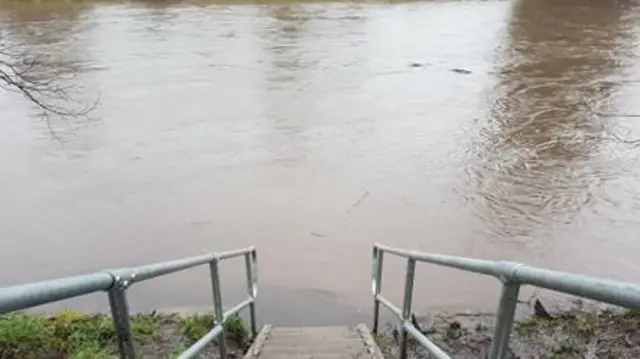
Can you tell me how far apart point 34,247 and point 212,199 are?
2.51 metres

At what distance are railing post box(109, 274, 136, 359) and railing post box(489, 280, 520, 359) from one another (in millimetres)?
1016

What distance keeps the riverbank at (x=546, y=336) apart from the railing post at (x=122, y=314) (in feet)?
8.19

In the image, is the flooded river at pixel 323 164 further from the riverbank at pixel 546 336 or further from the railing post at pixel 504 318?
the railing post at pixel 504 318

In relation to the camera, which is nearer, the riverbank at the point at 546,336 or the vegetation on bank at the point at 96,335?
the vegetation on bank at the point at 96,335

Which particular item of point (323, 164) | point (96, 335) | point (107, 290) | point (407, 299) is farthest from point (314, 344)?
point (323, 164)

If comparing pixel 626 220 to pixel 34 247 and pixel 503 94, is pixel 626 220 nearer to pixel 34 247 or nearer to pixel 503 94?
pixel 503 94

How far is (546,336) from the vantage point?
416 centimetres

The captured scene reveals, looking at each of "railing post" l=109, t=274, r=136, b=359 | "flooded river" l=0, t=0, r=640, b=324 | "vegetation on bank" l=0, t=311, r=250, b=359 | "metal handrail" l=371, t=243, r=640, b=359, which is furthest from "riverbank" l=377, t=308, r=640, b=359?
"railing post" l=109, t=274, r=136, b=359

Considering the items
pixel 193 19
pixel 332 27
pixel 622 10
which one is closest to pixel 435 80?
pixel 332 27

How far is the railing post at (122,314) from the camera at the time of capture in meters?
1.69

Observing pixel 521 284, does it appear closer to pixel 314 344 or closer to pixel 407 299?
pixel 407 299

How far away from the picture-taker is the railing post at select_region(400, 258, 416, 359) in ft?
10.3

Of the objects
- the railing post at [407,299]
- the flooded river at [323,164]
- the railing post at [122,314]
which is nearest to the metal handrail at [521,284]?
the railing post at [407,299]

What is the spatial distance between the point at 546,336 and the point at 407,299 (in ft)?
4.82
